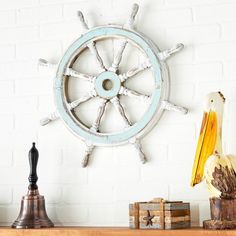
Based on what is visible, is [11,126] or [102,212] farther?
[11,126]

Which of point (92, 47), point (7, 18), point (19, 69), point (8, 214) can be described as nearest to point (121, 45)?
point (92, 47)

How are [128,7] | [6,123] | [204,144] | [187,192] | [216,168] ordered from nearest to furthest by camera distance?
[216,168]
[204,144]
[187,192]
[128,7]
[6,123]

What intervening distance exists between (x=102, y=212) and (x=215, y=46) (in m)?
0.83

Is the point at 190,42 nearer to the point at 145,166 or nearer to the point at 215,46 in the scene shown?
the point at 215,46

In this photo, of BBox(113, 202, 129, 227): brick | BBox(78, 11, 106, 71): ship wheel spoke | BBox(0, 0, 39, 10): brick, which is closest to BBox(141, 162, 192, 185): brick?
BBox(113, 202, 129, 227): brick

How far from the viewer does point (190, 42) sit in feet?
7.48

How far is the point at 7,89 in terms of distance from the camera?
2.53 metres

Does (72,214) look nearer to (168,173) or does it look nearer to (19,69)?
(168,173)

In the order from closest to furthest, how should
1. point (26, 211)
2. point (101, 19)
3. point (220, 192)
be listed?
point (220, 192) → point (26, 211) → point (101, 19)

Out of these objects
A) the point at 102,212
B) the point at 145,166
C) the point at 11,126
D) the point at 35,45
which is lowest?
the point at 102,212

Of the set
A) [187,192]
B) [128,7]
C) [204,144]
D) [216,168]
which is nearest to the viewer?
[216,168]

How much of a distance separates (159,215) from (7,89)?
38.4 inches

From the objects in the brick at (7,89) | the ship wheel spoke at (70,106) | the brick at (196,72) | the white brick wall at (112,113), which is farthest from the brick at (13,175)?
the brick at (196,72)

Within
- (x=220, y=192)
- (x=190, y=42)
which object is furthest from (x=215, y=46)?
(x=220, y=192)
